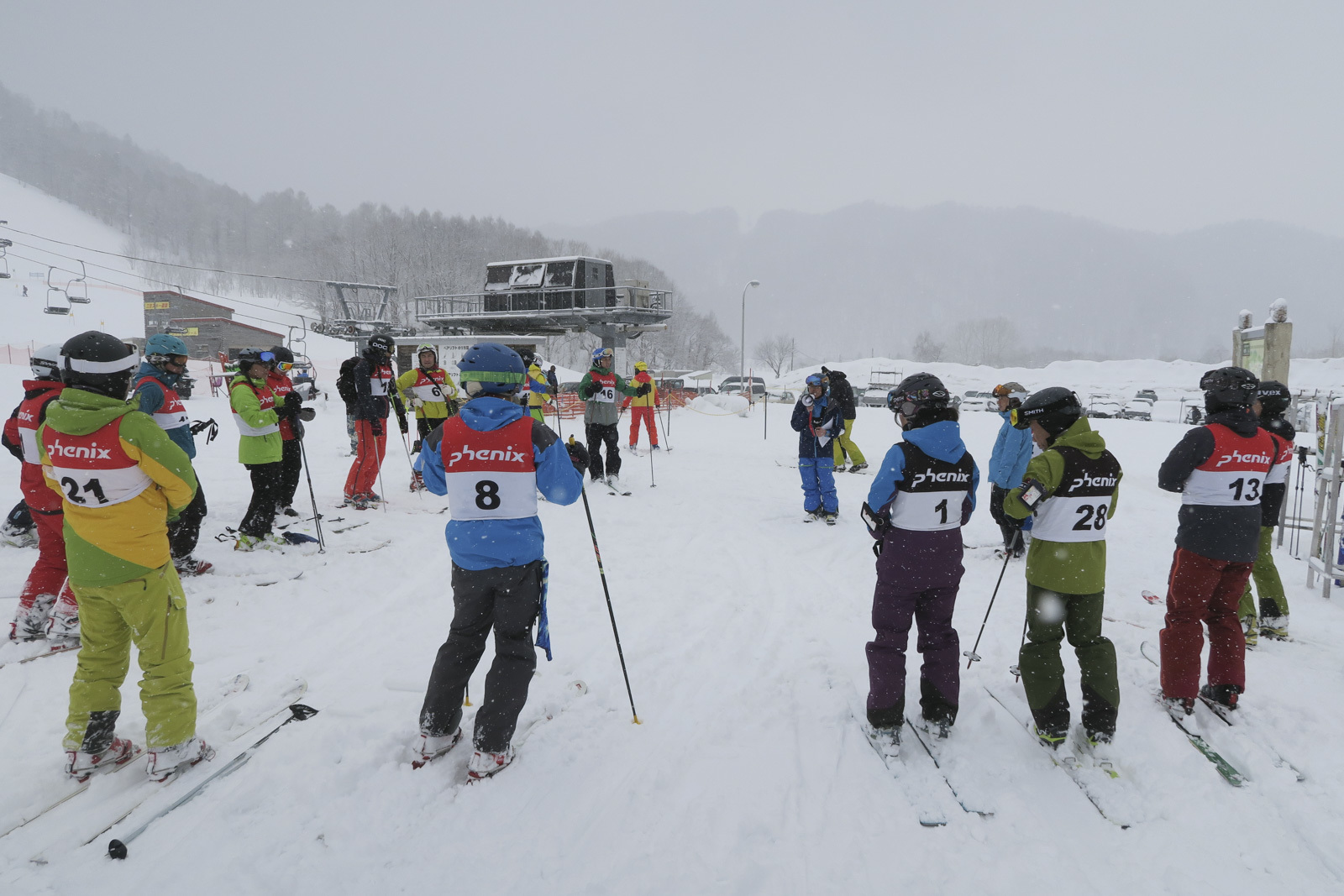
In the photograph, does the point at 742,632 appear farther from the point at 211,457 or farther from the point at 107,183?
the point at 107,183

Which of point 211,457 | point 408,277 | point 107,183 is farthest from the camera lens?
point 107,183

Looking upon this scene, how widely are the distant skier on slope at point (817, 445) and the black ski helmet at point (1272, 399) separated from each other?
389cm

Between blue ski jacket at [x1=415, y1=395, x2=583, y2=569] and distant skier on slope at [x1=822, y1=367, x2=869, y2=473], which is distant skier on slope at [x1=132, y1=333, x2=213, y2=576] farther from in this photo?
distant skier on slope at [x1=822, y1=367, x2=869, y2=473]

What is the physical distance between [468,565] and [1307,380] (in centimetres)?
5598

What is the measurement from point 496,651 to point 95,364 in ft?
7.30

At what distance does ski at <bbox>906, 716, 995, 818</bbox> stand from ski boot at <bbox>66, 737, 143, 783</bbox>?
4059 mm

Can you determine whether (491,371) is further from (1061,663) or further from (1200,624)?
(1200,624)

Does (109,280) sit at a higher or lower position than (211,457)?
higher

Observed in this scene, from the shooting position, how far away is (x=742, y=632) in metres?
4.68

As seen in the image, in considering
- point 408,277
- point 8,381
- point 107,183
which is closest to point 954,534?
point 8,381

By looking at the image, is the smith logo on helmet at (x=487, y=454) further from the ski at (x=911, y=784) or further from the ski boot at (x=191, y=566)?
the ski boot at (x=191, y=566)

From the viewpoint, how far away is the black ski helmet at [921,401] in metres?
3.19

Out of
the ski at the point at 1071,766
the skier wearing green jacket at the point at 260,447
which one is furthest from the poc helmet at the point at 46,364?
the ski at the point at 1071,766

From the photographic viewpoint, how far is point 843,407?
25.4 ft
